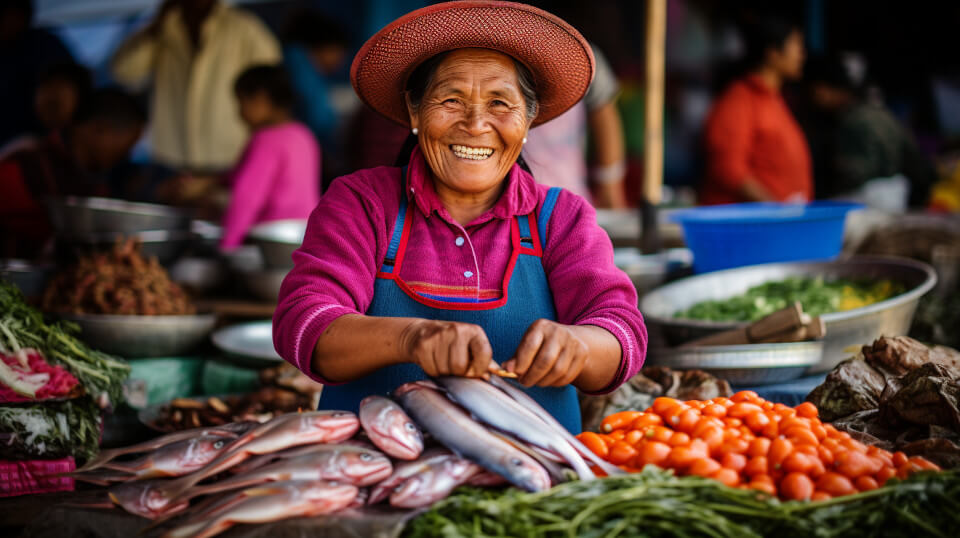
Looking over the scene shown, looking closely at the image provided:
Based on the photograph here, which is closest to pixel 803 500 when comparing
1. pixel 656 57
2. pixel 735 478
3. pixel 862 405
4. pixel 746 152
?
pixel 735 478

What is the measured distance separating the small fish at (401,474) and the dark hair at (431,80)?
1039 millimetres

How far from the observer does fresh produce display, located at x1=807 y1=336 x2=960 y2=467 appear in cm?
204

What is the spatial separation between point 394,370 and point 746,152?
4.83 metres

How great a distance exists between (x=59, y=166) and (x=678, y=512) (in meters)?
4.39

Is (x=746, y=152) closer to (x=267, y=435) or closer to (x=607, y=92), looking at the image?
(x=607, y=92)

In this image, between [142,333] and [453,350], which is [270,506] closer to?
[453,350]

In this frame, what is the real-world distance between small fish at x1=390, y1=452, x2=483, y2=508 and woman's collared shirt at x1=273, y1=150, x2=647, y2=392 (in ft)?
1.53

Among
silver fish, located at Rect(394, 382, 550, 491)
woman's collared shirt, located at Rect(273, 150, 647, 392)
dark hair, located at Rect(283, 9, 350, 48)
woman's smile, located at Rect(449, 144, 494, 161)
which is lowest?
silver fish, located at Rect(394, 382, 550, 491)

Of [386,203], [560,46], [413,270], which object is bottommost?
[413,270]


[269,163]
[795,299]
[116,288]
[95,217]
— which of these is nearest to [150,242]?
[95,217]

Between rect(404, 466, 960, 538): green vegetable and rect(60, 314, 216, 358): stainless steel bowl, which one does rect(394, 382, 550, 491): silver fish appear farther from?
rect(60, 314, 216, 358): stainless steel bowl

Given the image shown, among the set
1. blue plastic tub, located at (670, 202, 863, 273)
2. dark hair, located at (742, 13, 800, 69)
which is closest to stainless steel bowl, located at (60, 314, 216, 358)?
blue plastic tub, located at (670, 202, 863, 273)

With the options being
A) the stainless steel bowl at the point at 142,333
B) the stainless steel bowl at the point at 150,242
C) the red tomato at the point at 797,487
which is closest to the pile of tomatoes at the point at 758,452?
the red tomato at the point at 797,487

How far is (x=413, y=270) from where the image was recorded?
84.3 inches
